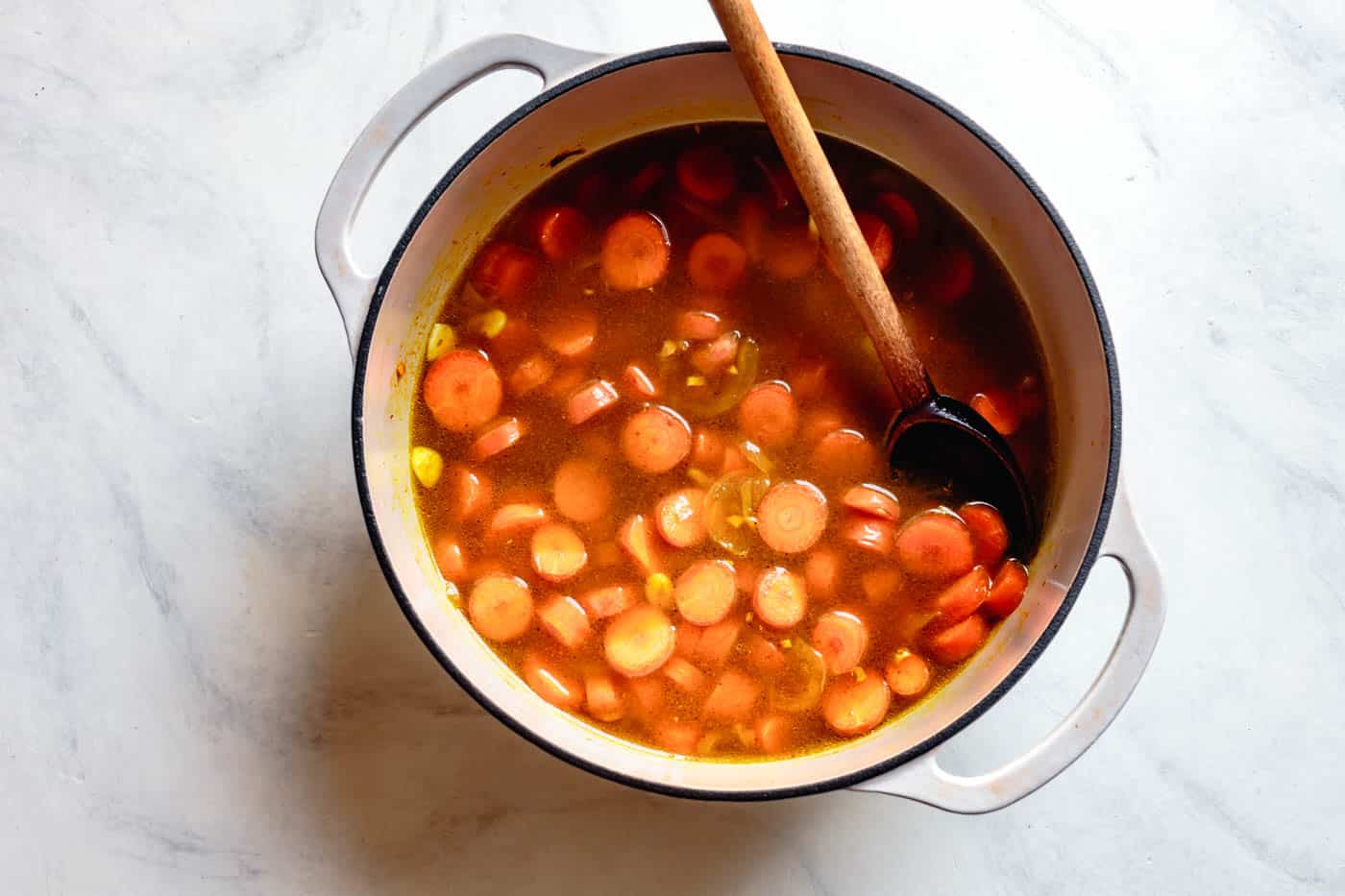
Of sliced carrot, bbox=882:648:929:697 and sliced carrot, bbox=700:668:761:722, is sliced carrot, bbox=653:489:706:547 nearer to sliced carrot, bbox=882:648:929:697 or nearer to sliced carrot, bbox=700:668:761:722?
sliced carrot, bbox=700:668:761:722

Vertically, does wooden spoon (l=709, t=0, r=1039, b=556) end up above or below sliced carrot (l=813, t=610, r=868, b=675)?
above

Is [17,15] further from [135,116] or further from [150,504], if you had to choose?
[150,504]

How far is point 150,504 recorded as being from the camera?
194 cm

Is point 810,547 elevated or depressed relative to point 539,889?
elevated

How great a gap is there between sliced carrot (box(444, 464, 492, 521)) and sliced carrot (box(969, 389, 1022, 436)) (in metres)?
0.73

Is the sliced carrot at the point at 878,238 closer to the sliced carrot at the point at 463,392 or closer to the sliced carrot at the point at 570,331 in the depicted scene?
the sliced carrot at the point at 570,331

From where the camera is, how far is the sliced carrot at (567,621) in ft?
5.82

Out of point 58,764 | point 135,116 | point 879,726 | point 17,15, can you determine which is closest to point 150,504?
point 58,764

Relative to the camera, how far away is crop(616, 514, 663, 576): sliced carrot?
5.83 feet

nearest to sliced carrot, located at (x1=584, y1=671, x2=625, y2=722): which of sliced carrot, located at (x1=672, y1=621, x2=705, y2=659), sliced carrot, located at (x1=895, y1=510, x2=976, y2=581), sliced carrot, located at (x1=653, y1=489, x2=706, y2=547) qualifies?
sliced carrot, located at (x1=672, y1=621, x2=705, y2=659)

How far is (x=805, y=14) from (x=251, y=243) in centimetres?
94

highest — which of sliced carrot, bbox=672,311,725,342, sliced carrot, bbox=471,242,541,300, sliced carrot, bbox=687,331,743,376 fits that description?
sliced carrot, bbox=471,242,541,300

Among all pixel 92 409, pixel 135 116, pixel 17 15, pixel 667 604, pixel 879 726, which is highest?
pixel 17 15

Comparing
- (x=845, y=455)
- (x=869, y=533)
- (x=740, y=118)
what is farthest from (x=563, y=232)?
(x=869, y=533)
